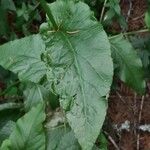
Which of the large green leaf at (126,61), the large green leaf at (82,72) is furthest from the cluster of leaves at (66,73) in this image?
the large green leaf at (126,61)

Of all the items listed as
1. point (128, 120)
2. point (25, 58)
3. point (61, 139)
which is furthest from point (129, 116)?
point (25, 58)

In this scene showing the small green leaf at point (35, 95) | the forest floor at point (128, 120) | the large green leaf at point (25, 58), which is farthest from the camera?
the forest floor at point (128, 120)

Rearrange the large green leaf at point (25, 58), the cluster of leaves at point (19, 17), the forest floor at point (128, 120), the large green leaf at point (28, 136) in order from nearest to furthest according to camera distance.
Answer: the large green leaf at point (28, 136) < the large green leaf at point (25, 58) < the cluster of leaves at point (19, 17) < the forest floor at point (128, 120)

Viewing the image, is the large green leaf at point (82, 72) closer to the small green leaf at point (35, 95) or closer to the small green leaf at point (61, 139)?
the small green leaf at point (61, 139)

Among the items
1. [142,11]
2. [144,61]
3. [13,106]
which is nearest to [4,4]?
[13,106]

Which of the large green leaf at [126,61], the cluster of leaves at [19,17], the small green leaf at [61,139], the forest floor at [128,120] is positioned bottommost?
the forest floor at [128,120]

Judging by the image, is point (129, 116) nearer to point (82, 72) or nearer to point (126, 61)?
point (126, 61)

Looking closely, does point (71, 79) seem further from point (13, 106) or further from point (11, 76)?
point (11, 76)
